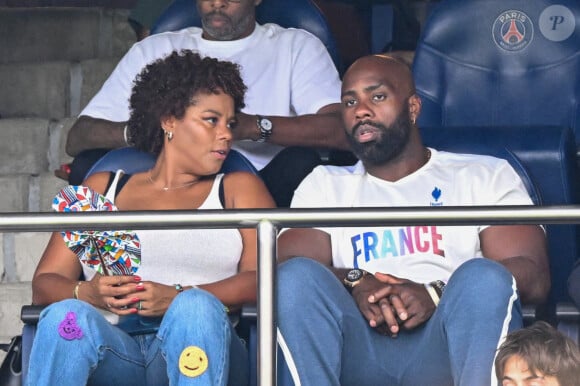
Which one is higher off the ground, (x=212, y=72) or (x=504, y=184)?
(x=212, y=72)

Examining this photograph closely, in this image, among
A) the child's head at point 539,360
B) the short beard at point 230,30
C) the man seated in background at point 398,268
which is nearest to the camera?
the child's head at point 539,360

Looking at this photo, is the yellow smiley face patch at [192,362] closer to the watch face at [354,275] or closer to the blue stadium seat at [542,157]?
the watch face at [354,275]

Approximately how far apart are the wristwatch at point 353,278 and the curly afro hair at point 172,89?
0.60 meters

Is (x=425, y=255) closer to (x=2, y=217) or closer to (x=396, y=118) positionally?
(x=396, y=118)

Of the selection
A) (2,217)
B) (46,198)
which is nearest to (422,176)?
(2,217)

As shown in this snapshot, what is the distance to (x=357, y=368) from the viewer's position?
9.55 feet

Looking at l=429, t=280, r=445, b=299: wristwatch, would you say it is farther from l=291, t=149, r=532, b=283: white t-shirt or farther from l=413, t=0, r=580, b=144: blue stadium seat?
l=413, t=0, r=580, b=144: blue stadium seat

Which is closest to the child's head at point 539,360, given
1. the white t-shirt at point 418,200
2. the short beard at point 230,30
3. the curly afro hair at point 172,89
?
the white t-shirt at point 418,200

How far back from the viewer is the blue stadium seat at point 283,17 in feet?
14.1

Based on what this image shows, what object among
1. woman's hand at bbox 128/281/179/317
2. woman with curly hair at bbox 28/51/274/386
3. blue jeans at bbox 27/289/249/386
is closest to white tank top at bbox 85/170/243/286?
woman with curly hair at bbox 28/51/274/386

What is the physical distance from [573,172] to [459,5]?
0.80m

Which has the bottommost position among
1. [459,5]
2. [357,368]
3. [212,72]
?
[357,368]

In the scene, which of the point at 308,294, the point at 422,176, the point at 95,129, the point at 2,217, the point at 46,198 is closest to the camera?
the point at 2,217

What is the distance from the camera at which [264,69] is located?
4.15 meters
